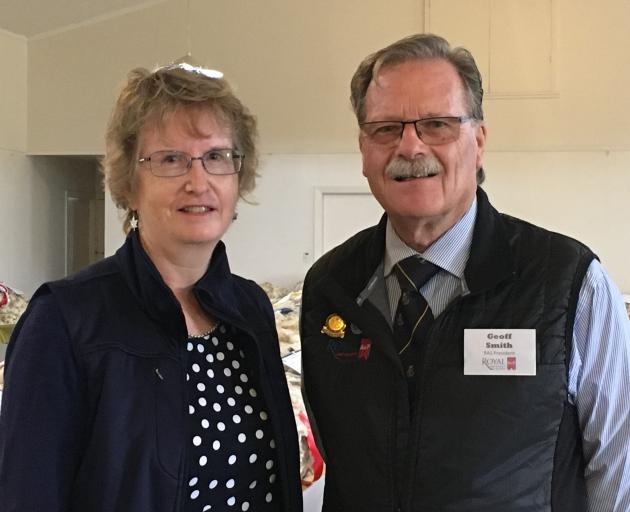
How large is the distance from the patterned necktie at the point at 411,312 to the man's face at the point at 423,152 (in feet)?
0.27

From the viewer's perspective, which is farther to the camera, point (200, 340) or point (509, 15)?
point (509, 15)

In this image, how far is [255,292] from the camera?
1709mm

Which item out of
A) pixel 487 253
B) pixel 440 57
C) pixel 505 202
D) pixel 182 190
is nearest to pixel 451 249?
pixel 487 253

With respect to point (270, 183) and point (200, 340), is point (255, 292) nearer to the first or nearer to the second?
point (200, 340)

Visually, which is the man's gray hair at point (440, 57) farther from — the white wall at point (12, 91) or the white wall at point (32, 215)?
the white wall at point (12, 91)

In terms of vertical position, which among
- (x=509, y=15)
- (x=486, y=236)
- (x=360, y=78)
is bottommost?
(x=486, y=236)

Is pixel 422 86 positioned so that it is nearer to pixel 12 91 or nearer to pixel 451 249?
pixel 451 249

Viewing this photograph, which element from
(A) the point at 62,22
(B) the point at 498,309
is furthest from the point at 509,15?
(B) the point at 498,309

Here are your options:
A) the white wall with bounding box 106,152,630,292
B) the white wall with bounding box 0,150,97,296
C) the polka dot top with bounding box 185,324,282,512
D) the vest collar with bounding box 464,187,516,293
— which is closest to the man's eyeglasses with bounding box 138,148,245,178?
the polka dot top with bounding box 185,324,282,512

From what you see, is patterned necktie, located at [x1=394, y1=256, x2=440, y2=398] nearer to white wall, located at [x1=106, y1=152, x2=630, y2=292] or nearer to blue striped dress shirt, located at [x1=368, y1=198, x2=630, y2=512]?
blue striped dress shirt, located at [x1=368, y1=198, x2=630, y2=512]

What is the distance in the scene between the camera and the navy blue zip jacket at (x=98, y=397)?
4.02 ft

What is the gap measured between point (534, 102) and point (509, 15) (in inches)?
32.9

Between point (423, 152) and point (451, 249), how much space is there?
0.20m

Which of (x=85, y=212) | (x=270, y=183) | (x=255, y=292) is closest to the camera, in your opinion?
Answer: (x=255, y=292)
